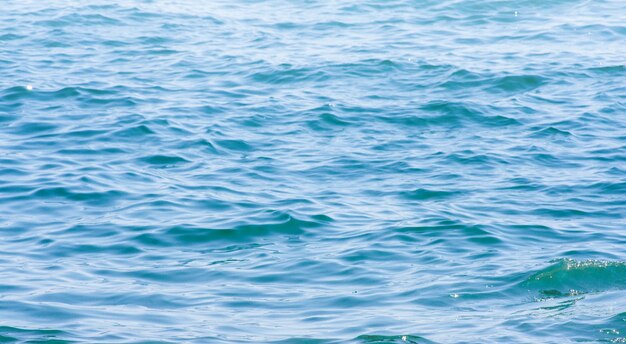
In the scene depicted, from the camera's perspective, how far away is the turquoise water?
9.94 metres

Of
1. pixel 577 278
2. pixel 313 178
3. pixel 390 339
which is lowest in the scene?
pixel 390 339

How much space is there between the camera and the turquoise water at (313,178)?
32.6 ft

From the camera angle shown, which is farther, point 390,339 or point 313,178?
point 313,178

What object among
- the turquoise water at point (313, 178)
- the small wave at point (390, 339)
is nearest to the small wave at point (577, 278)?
the turquoise water at point (313, 178)

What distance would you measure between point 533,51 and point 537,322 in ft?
42.3

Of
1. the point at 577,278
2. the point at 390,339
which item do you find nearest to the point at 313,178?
the point at 577,278

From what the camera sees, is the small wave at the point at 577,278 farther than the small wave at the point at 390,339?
Yes

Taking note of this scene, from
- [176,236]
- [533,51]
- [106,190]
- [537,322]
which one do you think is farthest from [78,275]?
[533,51]

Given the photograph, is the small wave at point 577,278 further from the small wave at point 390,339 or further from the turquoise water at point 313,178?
the small wave at point 390,339

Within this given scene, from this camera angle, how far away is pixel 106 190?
45.2 feet

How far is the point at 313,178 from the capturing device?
14492 millimetres

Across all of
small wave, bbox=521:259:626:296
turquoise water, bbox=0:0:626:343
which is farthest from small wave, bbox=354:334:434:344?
small wave, bbox=521:259:626:296

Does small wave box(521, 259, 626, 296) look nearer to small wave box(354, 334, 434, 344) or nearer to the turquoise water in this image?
the turquoise water

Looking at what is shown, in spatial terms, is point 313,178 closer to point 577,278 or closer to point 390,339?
point 577,278
